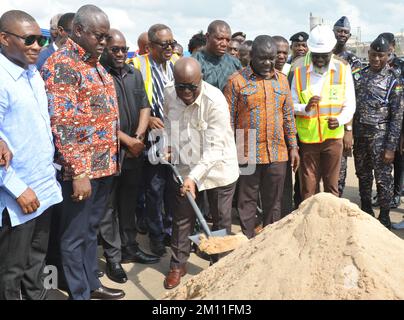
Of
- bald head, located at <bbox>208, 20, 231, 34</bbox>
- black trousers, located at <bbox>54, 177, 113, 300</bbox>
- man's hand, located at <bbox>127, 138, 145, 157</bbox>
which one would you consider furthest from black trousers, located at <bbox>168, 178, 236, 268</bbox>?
bald head, located at <bbox>208, 20, 231, 34</bbox>

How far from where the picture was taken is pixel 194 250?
421cm

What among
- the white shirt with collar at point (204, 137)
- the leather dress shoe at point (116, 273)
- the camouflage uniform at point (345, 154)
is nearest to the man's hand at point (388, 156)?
the camouflage uniform at point (345, 154)

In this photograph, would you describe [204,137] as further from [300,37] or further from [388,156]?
[300,37]

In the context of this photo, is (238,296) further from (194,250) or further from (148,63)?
(148,63)

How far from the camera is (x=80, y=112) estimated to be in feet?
9.00

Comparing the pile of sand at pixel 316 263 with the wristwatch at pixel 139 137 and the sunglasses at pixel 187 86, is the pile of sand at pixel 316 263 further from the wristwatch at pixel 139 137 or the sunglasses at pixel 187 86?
the wristwatch at pixel 139 137

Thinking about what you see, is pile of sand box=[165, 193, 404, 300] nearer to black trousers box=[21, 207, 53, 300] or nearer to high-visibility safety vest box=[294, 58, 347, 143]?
black trousers box=[21, 207, 53, 300]

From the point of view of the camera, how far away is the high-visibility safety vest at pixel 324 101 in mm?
4156

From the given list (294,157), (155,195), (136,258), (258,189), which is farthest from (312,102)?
(136,258)

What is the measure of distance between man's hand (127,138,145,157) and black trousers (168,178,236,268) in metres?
0.37

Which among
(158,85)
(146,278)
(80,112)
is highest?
(158,85)

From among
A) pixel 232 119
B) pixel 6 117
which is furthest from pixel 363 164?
pixel 6 117

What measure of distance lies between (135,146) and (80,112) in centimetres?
77

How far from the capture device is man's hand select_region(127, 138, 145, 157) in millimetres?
3415
